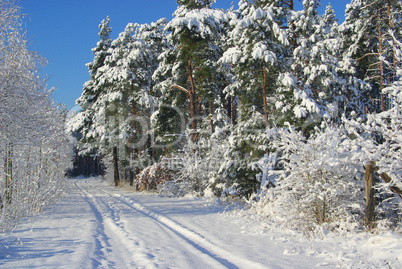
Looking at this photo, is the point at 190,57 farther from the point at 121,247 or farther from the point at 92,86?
the point at 92,86

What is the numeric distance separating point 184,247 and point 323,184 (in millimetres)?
4031

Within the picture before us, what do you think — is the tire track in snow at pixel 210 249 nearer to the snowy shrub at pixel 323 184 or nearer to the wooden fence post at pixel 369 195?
the snowy shrub at pixel 323 184

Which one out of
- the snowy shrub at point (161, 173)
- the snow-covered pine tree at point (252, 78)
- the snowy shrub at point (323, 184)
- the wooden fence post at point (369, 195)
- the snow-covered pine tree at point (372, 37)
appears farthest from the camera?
the snowy shrub at point (161, 173)

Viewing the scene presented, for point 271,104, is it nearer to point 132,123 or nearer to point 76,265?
point 76,265

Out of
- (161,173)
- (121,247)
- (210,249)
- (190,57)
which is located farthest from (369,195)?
(161,173)

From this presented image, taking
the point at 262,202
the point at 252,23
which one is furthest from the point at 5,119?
the point at 252,23

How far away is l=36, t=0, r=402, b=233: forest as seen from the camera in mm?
7535

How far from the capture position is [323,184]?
7.58m

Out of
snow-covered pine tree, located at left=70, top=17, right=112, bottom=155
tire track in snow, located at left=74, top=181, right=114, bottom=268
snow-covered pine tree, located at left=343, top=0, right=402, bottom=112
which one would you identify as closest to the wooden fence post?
tire track in snow, located at left=74, top=181, right=114, bottom=268

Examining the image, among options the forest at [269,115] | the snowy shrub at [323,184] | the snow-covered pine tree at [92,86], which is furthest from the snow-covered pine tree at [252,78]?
the snow-covered pine tree at [92,86]

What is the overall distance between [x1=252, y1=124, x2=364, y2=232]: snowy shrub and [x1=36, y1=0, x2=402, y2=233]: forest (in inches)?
1.3

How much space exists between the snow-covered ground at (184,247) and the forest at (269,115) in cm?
117

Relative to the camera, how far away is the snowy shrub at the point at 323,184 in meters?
7.52

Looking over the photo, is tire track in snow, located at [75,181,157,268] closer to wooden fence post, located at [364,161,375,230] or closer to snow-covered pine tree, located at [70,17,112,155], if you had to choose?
wooden fence post, located at [364,161,375,230]
